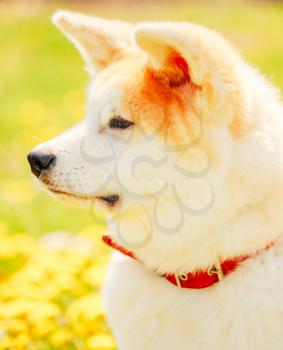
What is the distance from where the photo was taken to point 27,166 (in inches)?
196

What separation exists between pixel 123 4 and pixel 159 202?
8351mm

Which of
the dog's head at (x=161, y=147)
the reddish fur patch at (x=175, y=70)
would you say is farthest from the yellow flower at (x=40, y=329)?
the reddish fur patch at (x=175, y=70)

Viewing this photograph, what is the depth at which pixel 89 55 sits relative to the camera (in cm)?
272

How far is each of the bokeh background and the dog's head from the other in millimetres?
478

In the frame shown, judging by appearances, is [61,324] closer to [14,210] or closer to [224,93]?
[224,93]

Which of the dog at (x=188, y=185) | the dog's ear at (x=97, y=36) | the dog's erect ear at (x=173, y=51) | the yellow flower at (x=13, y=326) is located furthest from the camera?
the dog's ear at (x=97, y=36)

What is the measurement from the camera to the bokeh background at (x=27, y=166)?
2635mm

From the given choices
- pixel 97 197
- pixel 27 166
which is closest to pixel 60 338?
pixel 97 197

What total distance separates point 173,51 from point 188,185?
16.6 inches

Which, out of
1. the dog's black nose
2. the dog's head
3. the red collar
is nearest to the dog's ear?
the dog's head

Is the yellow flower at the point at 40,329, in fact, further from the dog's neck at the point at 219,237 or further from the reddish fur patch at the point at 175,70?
the reddish fur patch at the point at 175,70

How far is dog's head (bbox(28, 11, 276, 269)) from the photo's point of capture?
7.09ft

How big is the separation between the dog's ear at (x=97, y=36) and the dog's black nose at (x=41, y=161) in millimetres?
564

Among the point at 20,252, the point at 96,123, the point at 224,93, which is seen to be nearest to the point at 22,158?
the point at 20,252
